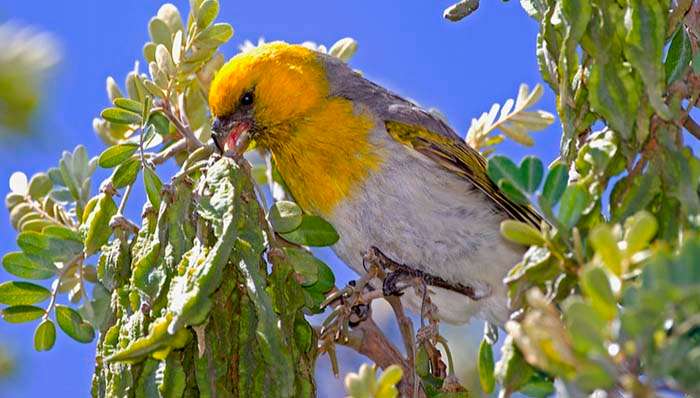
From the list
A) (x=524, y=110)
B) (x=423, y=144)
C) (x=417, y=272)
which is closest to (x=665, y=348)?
(x=417, y=272)

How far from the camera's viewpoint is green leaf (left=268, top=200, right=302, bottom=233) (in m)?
3.07

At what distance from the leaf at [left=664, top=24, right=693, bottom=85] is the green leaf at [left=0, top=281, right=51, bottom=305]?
1.85 m

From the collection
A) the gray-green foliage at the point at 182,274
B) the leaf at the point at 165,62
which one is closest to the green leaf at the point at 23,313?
the gray-green foliage at the point at 182,274

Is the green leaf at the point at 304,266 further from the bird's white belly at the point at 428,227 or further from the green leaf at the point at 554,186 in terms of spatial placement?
the green leaf at the point at 554,186

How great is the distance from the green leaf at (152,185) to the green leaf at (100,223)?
12 centimetres

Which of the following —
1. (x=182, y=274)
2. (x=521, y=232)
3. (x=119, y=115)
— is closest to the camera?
(x=521, y=232)

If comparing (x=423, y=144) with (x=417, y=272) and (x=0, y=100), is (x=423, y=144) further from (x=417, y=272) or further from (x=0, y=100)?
(x=0, y=100)

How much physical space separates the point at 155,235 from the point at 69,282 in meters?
1.22

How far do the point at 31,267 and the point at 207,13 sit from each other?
0.96 metres

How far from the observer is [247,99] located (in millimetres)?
4324

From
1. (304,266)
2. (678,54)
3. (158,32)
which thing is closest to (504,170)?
(678,54)

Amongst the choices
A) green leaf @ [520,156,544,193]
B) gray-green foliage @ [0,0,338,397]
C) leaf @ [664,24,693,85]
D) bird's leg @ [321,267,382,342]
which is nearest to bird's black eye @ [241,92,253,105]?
gray-green foliage @ [0,0,338,397]

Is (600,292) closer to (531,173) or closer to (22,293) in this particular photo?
(531,173)

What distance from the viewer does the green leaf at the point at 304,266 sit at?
304 centimetres
